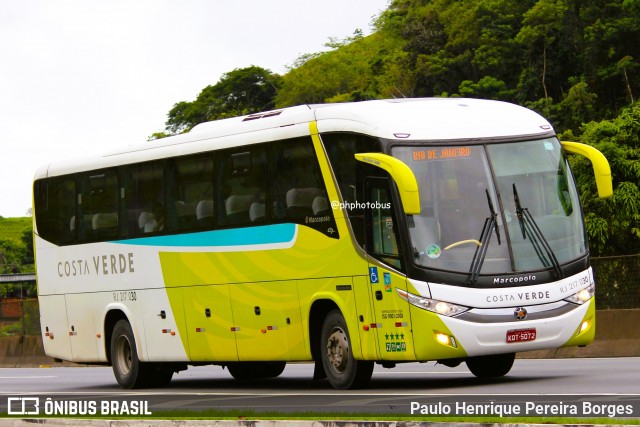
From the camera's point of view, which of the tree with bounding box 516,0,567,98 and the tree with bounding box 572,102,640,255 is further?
the tree with bounding box 516,0,567,98

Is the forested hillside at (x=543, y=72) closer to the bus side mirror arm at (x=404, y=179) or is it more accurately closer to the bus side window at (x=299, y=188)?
the bus side window at (x=299, y=188)

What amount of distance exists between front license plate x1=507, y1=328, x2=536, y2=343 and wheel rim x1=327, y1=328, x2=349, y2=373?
2.29 m

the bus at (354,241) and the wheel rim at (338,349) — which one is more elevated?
the bus at (354,241)

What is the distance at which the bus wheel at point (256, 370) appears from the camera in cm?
2158

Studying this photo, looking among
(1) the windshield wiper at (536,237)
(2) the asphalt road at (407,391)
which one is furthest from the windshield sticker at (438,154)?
(2) the asphalt road at (407,391)

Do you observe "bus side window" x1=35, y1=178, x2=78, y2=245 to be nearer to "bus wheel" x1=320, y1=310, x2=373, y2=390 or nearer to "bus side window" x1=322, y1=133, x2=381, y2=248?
"bus wheel" x1=320, y1=310, x2=373, y2=390

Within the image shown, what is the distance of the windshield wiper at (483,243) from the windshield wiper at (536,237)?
344mm

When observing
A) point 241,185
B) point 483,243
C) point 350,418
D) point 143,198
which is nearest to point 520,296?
point 483,243

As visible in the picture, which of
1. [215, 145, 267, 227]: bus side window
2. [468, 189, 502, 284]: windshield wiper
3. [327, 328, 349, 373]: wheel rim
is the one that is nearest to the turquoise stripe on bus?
[215, 145, 267, 227]: bus side window

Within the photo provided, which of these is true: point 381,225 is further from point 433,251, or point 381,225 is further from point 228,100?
point 228,100

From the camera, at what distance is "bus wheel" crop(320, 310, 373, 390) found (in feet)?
55.1

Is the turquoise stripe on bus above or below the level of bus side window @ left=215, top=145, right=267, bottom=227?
below

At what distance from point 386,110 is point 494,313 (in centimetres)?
293

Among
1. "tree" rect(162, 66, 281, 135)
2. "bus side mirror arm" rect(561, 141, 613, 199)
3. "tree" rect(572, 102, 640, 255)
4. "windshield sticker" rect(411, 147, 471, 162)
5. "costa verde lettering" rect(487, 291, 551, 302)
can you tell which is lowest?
"tree" rect(572, 102, 640, 255)
